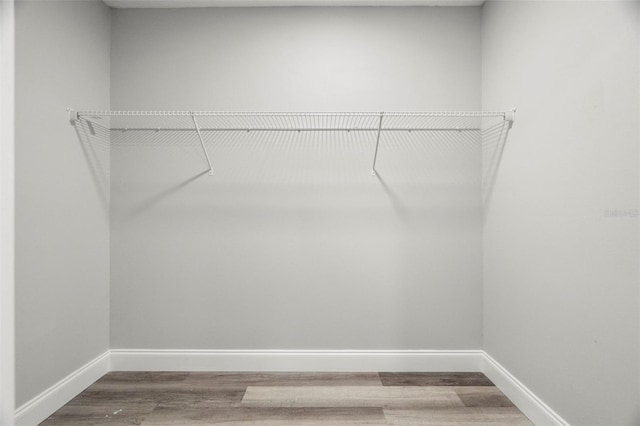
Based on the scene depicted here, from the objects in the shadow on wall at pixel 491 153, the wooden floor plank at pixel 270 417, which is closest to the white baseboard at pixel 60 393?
the wooden floor plank at pixel 270 417

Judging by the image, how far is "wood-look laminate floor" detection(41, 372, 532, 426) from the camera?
68.4 inches

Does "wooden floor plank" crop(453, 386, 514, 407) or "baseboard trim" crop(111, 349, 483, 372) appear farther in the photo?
"baseboard trim" crop(111, 349, 483, 372)

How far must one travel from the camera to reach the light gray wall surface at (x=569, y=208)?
4.09ft

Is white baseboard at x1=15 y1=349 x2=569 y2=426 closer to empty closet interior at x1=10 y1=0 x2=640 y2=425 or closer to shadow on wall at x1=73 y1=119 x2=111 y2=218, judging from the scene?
empty closet interior at x1=10 y1=0 x2=640 y2=425

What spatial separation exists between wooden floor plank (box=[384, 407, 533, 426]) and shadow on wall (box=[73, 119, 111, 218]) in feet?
6.61

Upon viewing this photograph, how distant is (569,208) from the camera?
1.50 m

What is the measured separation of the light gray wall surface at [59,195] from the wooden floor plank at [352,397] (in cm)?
99

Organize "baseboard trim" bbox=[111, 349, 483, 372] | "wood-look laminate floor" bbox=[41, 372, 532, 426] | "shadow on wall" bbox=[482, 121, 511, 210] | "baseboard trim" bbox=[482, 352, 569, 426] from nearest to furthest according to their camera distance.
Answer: "baseboard trim" bbox=[482, 352, 569, 426] → "wood-look laminate floor" bbox=[41, 372, 532, 426] → "shadow on wall" bbox=[482, 121, 511, 210] → "baseboard trim" bbox=[111, 349, 483, 372]

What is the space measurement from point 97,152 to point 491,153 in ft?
7.65

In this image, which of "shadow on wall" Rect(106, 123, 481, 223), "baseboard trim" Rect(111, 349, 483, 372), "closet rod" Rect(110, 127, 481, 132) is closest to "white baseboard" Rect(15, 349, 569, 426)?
"baseboard trim" Rect(111, 349, 483, 372)

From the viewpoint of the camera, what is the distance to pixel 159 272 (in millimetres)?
2271

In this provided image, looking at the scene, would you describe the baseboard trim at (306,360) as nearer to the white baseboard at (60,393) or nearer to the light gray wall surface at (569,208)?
the white baseboard at (60,393)

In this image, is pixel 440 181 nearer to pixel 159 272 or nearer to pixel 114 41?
pixel 159 272

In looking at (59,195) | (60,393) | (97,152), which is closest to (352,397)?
(60,393)
